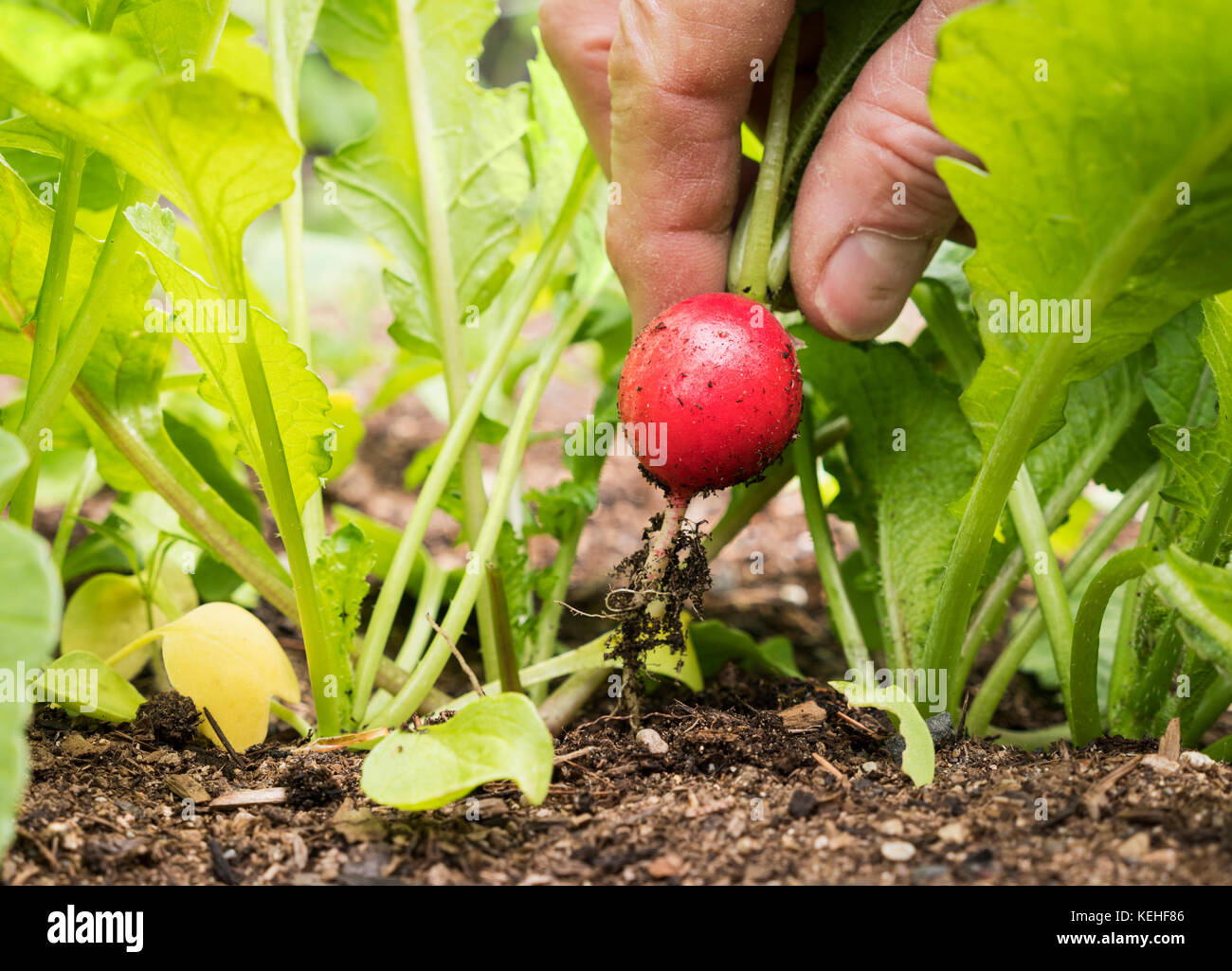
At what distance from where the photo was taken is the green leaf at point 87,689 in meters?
0.98

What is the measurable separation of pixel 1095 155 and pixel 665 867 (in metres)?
0.63

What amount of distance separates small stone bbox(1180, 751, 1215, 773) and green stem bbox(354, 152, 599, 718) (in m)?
0.84

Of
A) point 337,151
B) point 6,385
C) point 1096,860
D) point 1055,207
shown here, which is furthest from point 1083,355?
point 6,385

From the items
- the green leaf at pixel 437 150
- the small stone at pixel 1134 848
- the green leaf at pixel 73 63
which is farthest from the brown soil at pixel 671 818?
the green leaf at pixel 437 150

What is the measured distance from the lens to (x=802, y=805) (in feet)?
2.77

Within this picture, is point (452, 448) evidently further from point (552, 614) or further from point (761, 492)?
point (761, 492)

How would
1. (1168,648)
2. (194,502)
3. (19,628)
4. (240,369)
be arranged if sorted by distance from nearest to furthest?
(19,628), (240,369), (1168,648), (194,502)

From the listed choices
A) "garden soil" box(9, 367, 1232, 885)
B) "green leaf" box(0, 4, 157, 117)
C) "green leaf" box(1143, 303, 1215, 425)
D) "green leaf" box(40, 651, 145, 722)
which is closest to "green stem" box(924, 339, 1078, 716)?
"garden soil" box(9, 367, 1232, 885)

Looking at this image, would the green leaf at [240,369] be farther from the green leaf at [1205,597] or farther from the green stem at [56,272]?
the green leaf at [1205,597]

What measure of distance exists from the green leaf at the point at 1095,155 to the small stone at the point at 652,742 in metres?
0.49

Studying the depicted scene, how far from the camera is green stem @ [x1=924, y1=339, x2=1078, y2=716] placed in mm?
864

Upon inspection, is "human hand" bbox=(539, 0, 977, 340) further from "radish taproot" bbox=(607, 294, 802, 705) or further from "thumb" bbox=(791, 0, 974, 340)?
"radish taproot" bbox=(607, 294, 802, 705)

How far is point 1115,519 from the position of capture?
1.24 m

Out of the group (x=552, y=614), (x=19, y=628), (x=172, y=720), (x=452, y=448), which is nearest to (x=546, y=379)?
(x=452, y=448)
